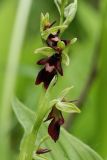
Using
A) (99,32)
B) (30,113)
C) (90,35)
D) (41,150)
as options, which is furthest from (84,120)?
(41,150)

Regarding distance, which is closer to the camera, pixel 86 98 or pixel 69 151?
pixel 69 151

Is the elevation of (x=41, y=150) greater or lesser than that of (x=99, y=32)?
greater

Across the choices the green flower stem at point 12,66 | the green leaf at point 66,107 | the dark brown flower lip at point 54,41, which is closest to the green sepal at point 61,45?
the dark brown flower lip at point 54,41

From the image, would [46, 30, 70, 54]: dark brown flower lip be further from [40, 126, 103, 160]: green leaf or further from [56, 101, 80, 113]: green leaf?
[40, 126, 103, 160]: green leaf

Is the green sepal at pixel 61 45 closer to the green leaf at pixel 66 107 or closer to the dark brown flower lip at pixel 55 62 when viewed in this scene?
the dark brown flower lip at pixel 55 62

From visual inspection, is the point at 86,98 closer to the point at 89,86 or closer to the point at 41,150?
the point at 89,86

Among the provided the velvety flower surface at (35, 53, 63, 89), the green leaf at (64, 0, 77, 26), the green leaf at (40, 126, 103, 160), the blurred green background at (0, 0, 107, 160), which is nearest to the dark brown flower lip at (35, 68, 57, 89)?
the velvety flower surface at (35, 53, 63, 89)
